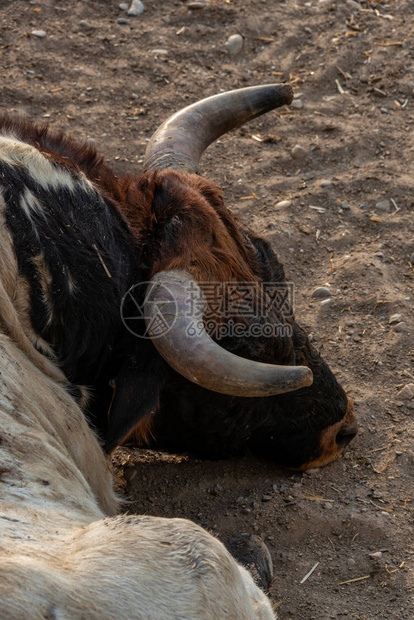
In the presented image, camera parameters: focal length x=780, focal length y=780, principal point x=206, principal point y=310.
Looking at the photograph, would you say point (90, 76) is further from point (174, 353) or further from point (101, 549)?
point (101, 549)

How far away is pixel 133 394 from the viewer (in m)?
3.27

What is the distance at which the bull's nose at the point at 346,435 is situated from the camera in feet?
13.8

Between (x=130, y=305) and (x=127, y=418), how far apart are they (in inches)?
18.5

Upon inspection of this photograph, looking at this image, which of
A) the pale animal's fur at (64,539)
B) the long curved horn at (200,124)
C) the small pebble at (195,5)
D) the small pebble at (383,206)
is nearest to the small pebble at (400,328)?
the small pebble at (383,206)

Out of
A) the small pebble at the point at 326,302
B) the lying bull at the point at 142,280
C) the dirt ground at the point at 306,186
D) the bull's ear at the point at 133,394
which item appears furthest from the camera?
the small pebble at the point at 326,302

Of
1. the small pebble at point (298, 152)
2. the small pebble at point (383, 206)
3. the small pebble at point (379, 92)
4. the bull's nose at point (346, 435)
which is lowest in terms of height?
the bull's nose at point (346, 435)

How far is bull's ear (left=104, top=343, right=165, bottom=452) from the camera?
3.24 m

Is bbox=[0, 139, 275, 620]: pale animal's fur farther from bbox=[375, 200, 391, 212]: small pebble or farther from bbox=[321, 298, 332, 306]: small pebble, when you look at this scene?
bbox=[375, 200, 391, 212]: small pebble

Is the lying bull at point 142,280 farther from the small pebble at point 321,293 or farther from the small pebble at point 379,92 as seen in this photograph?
the small pebble at point 379,92

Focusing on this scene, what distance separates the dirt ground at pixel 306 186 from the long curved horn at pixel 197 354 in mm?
1265

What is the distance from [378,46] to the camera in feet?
24.1

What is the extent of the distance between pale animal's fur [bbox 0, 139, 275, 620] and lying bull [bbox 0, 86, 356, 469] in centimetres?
12

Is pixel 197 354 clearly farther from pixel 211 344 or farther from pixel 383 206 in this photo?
pixel 383 206

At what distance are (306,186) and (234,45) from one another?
2078 millimetres
